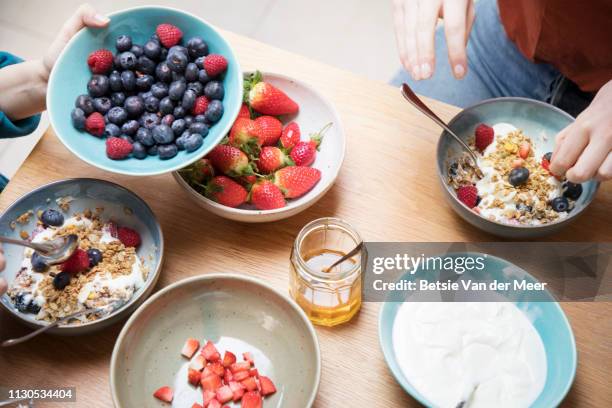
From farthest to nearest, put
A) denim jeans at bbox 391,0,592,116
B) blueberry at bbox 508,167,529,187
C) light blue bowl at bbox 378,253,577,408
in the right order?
denim jeans at bbox 391,0,592,116 < blueberry at bbox 508,167,529,187 < light blue bowl at bbox 378,253,577,408

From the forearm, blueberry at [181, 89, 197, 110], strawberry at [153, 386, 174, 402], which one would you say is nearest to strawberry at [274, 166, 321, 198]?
blueberry at [181, 89, 197, 110]

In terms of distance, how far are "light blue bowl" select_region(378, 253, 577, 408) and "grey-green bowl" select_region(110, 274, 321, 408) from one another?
5.0 inches

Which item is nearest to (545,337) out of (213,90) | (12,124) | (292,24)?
(213,90)

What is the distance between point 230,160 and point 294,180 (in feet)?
0.42

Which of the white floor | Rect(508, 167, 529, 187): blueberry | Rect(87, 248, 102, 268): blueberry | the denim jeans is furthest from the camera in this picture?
the white floor

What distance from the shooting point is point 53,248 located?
3.45 ft

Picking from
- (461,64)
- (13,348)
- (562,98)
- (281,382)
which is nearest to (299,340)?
(281,382)

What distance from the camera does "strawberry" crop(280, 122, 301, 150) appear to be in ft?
4.12

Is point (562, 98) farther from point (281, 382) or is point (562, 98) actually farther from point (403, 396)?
point (281, 382)

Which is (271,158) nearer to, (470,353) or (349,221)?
(349,221)

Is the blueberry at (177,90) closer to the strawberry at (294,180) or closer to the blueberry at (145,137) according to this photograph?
the blueberry at (145,137)

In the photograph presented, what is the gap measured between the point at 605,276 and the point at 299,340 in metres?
0.62

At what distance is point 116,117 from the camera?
1.11m

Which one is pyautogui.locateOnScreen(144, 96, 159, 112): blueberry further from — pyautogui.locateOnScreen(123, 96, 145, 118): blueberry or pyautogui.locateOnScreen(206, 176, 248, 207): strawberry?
pyautogui.locateOnScreen(206, 176, 248, 207): strawberry
